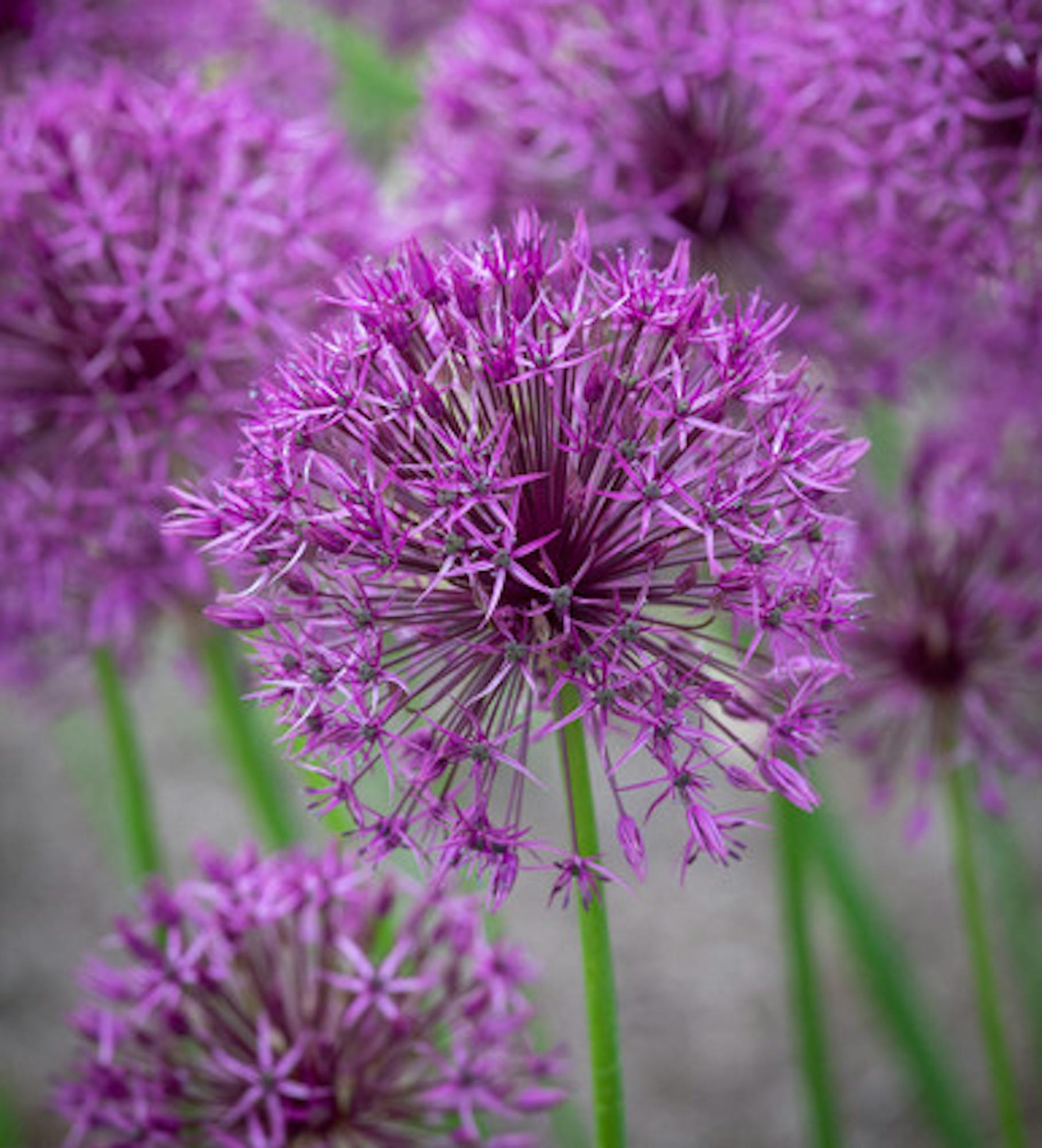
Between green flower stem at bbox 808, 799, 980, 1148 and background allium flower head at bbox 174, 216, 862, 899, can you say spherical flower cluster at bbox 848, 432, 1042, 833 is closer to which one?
green flower stem at bbox 808, 799, 980, 1148

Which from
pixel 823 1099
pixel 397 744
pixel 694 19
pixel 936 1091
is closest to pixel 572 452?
pixel 397 744

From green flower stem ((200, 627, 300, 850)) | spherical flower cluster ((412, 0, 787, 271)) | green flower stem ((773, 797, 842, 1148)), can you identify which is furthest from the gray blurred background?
spherical flower cluster ((412, 0, 787, 271))

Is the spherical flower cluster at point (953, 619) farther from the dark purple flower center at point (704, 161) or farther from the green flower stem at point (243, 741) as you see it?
the green flower stem at point (243, 741)

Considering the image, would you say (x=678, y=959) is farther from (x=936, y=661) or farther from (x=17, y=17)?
(x=17, y=17)

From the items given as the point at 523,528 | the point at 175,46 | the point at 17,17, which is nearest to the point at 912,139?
the point at 523,528

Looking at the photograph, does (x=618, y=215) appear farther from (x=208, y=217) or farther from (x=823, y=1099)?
(x=823, y=1099)
